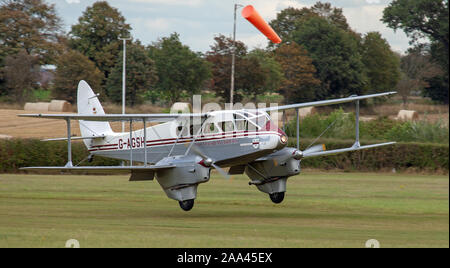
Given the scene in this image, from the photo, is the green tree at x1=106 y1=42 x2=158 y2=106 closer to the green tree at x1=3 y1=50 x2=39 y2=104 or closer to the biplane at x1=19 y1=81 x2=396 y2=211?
the green tree at x1=3 y1=50 x2=39 y2=104

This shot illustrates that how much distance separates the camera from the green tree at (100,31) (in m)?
75.1

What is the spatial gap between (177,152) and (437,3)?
18.1 m

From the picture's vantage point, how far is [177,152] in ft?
77.7

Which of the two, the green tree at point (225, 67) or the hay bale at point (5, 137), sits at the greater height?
the green tree at point (225, 67)

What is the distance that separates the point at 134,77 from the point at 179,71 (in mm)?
5999

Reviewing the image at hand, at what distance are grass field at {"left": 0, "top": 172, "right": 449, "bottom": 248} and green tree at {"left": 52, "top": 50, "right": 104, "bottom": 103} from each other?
27887 millimetres

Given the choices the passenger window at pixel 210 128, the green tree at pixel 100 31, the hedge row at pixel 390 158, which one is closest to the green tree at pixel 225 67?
the green tree at pixel 100 31

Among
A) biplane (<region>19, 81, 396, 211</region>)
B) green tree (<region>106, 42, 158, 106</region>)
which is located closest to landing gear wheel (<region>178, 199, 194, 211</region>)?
biplane (<region>19, 81, 396, 211</region>)

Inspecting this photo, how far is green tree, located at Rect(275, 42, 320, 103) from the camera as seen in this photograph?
77375 millimetres

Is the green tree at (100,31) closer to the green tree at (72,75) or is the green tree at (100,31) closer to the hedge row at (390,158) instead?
the green tree at (72,75)

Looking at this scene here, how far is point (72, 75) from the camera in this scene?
66.2 m

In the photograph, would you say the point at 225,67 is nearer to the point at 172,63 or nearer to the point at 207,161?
the point at 172,63

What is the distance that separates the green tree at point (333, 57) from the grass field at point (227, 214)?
43052 mm

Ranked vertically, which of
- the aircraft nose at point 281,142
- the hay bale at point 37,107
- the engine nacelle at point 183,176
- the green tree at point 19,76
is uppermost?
the green tree at point 19,76
